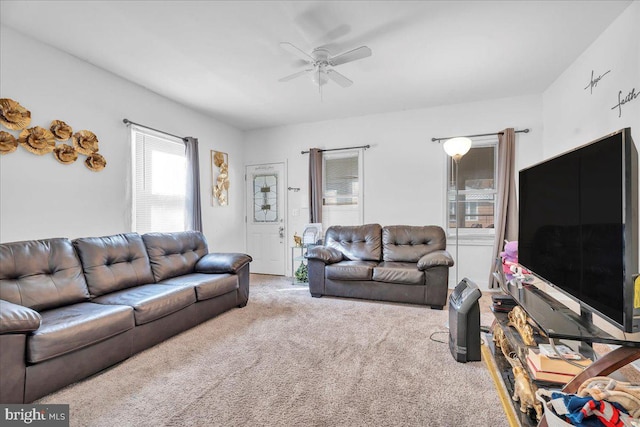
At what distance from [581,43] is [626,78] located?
634 millimetres

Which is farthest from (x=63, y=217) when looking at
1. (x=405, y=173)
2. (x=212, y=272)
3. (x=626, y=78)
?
(x=626, y=78)

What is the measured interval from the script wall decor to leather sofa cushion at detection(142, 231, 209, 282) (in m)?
0.97

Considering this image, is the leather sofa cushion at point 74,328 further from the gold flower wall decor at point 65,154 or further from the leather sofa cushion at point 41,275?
the gold flower wall decor at point 65,154

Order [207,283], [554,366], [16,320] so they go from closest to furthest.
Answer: [554,366] → [16,320] → [207,283]

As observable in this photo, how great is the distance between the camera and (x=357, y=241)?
4.24 m

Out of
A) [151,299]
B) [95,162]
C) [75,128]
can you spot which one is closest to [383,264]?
[151,299]

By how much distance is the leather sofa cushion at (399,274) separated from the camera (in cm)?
337

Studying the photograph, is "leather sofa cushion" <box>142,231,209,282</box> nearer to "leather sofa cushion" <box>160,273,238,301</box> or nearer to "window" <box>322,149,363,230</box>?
"leather sofa cushion" <box>160,273,238,301</box>

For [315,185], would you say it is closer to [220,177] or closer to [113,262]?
[220,177]

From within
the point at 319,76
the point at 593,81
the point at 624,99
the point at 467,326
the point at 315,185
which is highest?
the point at 319,76

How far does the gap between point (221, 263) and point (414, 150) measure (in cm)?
320

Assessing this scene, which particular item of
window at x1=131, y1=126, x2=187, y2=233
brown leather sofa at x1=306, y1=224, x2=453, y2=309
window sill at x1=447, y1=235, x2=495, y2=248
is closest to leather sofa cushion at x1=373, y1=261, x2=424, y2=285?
brown leather sofa at x1=306, y1=224, x2=453, y2=309

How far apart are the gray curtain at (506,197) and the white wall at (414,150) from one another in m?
0.17

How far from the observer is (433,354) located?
226 cm
